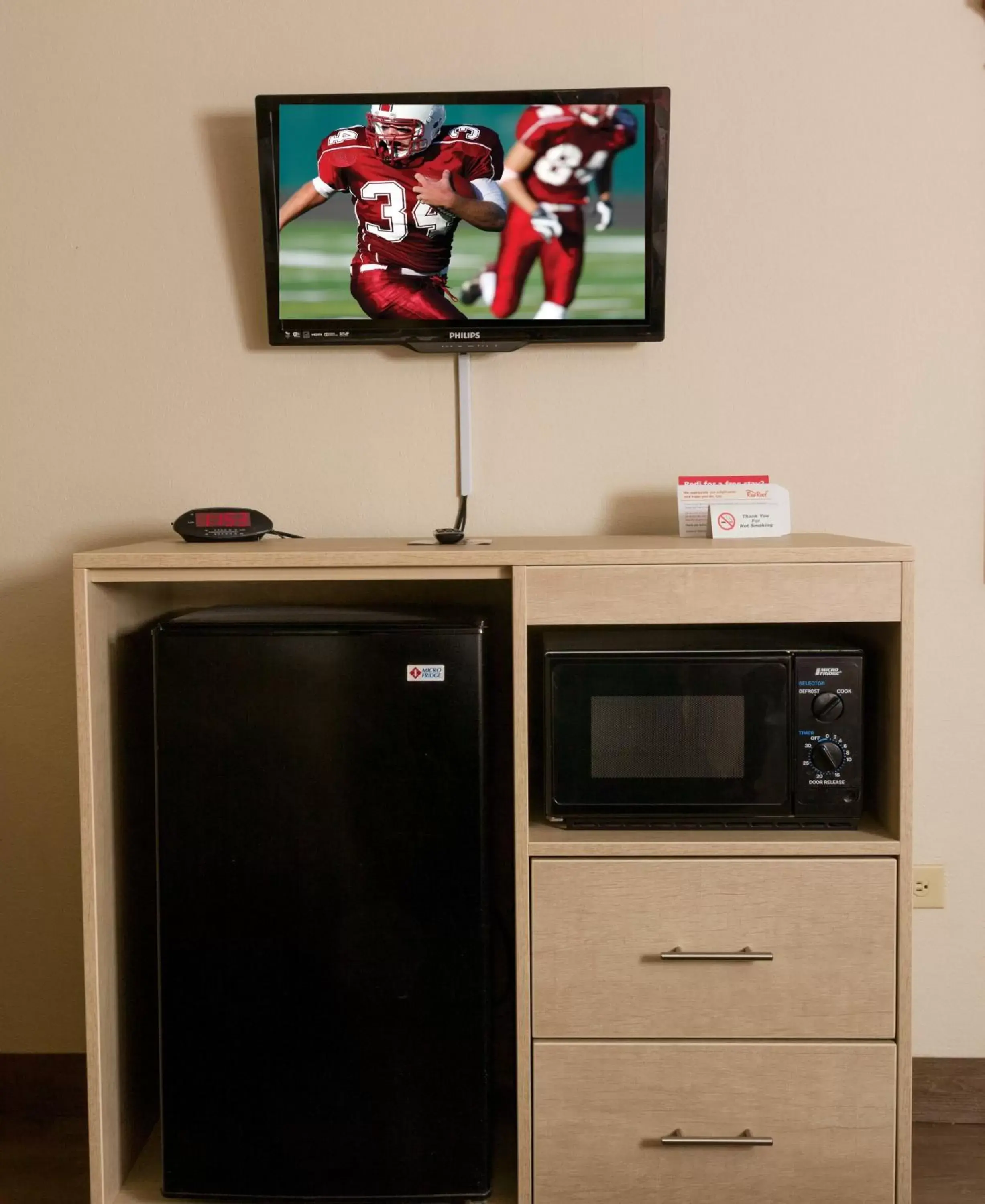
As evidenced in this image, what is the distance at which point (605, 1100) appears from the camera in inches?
61.0

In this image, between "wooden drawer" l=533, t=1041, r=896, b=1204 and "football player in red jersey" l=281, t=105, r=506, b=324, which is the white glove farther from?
"wooden drawer" l=533, t=1041, r=896, b=1204

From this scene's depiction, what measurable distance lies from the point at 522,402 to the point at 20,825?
48.4 inches

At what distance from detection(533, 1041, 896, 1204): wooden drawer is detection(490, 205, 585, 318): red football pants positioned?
Answer: 122 centimetres

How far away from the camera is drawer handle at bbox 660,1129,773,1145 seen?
1.53 metres

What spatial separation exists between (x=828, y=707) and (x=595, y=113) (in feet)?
3.51

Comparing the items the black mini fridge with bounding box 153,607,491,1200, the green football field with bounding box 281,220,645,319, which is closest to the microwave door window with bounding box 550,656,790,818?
the black mini fridge with bounding box 153,607,491,1200

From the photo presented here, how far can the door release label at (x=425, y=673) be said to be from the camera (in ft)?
5.04

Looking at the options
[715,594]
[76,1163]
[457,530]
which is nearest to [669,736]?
[715,594]

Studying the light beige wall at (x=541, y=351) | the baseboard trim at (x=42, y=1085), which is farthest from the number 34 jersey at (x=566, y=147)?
the baseboard trim at (x=42, y=1085)

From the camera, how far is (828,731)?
1.57 meters

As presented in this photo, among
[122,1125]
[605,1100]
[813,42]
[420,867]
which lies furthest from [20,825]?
[813,42]

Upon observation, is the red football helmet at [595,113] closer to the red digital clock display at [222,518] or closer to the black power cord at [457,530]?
the black power cord at [457,530]

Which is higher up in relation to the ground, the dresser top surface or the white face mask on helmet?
the white face mask on helmet

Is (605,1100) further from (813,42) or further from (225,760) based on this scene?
(813,42)
